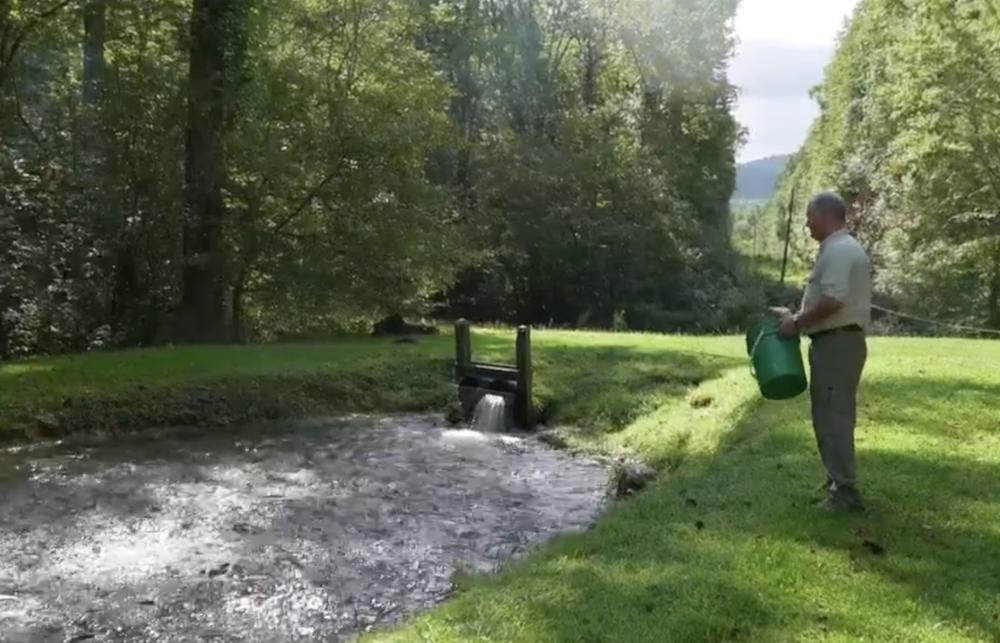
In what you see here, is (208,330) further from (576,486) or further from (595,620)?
(595,620)

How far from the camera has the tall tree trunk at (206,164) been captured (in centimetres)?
1844

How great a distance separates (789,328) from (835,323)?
13.8 inches

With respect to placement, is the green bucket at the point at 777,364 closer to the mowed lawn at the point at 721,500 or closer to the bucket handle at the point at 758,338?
the bucket handle at the point at 758,338

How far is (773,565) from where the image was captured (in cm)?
606

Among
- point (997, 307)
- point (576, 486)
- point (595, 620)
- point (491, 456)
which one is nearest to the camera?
point (595, 620)

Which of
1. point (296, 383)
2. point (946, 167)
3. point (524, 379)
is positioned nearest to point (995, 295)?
point (946, 167)

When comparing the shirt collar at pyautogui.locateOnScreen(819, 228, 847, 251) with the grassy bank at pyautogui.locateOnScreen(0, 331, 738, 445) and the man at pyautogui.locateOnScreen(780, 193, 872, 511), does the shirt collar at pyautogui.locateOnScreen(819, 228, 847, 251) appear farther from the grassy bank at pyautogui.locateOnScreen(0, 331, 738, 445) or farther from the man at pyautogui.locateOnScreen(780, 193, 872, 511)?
the grassy bank at pyautogui.locateOnScreen(0, 331, 738, 445)

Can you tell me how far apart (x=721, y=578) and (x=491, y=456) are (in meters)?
6.66

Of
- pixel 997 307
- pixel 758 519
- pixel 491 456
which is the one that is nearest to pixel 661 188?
pixel 997 307

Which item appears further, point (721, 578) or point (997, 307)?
point (997, 307)

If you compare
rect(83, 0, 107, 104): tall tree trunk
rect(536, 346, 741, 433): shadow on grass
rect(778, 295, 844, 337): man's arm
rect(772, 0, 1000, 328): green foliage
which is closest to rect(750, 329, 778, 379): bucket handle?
rect(778, 295, 844, 337): man's arm

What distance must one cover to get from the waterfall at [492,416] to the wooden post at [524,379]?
255 millimetres

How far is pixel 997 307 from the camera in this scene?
32.1m

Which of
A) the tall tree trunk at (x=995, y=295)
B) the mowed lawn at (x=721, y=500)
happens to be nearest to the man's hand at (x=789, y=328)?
the mowed lawn at (x=721, y=500)
